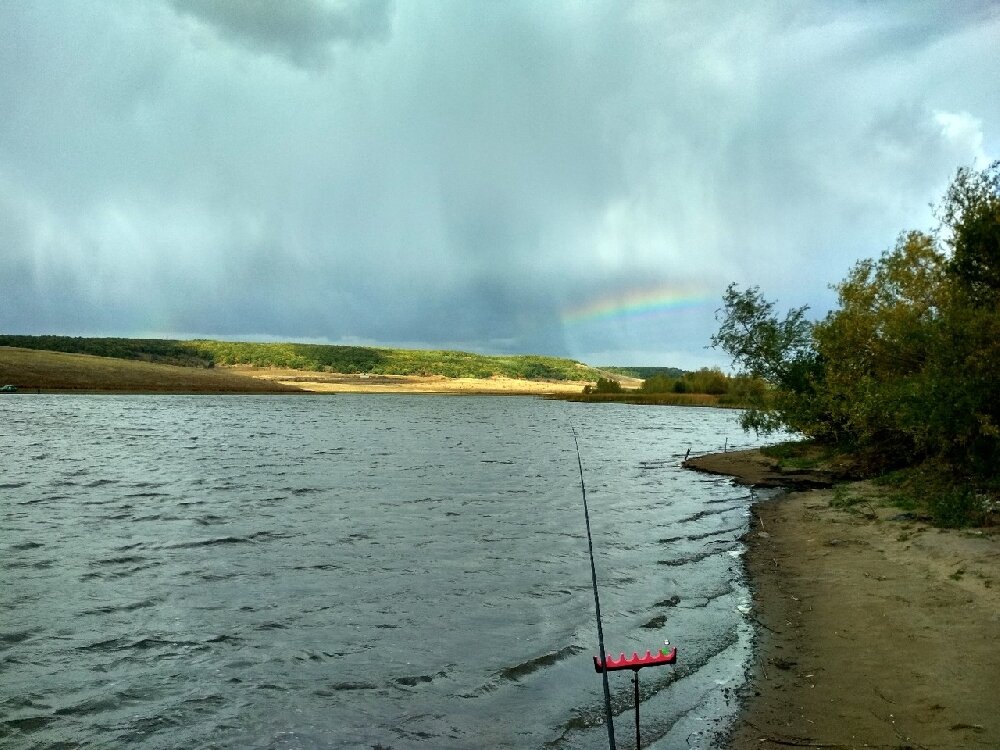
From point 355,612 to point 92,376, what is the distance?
13652 cm

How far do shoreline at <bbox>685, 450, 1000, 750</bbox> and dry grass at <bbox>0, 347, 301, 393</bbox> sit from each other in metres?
134

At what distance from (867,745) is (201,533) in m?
15.8

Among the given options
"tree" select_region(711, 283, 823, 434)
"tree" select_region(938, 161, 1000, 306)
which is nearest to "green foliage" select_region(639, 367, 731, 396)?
"tree" select_region(711, 283, 823, 434)

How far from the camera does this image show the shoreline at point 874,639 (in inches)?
264

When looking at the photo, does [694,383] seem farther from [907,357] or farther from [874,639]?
[874,639]

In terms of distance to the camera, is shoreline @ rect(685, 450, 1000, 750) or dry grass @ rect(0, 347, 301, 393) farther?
dry grass @ rect(0, 347, 301, 393)

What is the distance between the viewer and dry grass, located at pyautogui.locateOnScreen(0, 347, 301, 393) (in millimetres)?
119625

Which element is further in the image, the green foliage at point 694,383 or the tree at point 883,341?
the green foliage at point 694,383

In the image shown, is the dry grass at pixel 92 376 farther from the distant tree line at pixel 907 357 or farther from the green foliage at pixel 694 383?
the distant tree line at pixel 907 357

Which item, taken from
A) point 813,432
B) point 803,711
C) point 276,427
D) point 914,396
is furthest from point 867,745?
point 276,427

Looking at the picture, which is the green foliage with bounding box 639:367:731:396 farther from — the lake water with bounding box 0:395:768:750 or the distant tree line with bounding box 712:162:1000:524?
the lake water with bounding box 0:395:768:750

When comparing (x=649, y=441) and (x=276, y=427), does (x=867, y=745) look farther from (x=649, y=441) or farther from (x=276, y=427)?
(x=276, y=427)

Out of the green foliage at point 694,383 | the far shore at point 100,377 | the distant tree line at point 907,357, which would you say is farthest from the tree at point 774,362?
the far shore at point 100,377

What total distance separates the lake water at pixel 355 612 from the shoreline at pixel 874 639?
1.84ft
